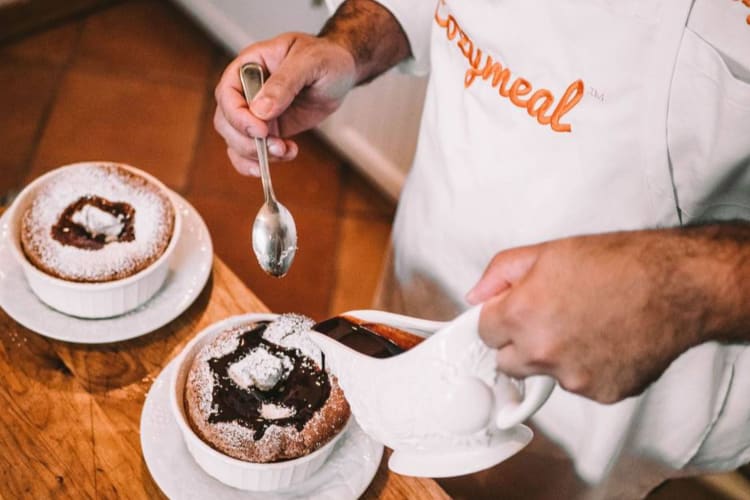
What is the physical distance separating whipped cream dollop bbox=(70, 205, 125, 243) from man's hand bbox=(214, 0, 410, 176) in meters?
0.17

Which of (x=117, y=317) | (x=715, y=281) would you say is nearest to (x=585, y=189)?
(x=715, y=281)

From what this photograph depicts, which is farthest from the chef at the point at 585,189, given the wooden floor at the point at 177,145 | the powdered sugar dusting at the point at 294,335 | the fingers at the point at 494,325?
the wooden floor at the point at 177,145

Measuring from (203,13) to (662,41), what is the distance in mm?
2100

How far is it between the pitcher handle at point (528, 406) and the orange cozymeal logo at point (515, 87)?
0.35m

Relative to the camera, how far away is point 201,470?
31.8 inches

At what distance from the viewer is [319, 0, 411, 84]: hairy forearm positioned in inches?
41.3

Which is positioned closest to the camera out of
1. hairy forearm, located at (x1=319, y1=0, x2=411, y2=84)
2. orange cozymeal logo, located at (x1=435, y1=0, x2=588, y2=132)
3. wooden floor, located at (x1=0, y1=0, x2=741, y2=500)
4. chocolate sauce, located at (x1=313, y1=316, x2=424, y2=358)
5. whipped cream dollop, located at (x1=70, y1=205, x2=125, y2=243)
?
chocolate sauce, located at (x1=313, y1=316, x2=424, y2=358)

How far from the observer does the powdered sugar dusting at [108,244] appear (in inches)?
35.8

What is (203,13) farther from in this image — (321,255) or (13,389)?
(13,389)

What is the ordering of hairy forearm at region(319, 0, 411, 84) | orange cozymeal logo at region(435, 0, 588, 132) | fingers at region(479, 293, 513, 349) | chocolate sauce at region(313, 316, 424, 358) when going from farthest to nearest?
hairy forearm at region(319, 0, 411, 84) < orange cozymeal logo at region(435, 0, 588, 132) < chocolate sauce at region(313, 316, 424, 358) < fingers at region(479, 293, 513, 349)

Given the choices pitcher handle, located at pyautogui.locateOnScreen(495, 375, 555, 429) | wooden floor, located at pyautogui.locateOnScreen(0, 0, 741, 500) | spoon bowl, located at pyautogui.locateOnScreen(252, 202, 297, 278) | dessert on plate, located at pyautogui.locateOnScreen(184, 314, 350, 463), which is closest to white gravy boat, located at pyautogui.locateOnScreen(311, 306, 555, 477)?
pitcher handle, located at pyautogui.locateOnScreen(495, 375, 555, 429)

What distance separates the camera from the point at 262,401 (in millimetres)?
806

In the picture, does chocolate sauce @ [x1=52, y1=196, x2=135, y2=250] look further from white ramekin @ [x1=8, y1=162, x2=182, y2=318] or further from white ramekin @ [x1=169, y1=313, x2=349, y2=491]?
white ramekin @ [x1=169, y1=313, x2=349, y2=491]

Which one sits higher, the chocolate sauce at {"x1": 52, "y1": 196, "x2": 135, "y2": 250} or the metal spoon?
the metal spoon
